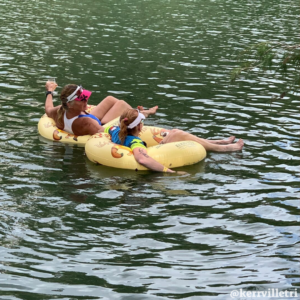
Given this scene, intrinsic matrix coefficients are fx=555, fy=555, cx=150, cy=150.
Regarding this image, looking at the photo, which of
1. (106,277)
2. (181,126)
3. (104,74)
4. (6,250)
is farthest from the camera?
(104,74)

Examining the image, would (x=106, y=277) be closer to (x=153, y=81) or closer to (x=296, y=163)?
(x=296, y=163)

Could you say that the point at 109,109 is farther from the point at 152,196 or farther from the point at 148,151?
the point at 152,196

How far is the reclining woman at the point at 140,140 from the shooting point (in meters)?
9.45

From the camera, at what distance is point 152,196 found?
27.6ft

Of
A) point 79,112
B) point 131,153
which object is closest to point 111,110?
point 79,112

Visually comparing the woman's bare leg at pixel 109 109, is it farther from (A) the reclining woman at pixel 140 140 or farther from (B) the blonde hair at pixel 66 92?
(B) the blonde hair at pixel 66 92

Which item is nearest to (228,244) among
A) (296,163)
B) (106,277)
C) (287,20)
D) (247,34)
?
(106,277)

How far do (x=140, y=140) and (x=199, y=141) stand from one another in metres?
1.23

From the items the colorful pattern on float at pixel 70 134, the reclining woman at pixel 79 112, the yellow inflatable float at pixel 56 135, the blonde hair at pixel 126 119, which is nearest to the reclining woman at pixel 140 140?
the blonde hair at pixel 126 119

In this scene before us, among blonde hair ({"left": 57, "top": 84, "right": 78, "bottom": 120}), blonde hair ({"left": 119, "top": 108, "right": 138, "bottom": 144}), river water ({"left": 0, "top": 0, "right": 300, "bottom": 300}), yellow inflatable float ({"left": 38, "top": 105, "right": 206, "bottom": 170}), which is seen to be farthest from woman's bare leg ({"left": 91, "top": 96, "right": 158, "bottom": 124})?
blonde hair ({"left": 119, "top": 108, "right": 138, "bottom": 144})

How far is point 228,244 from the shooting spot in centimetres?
683

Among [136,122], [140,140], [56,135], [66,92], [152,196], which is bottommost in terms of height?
[56,135]

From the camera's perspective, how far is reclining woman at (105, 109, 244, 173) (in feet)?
31.0

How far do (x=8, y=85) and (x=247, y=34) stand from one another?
11.8 m
